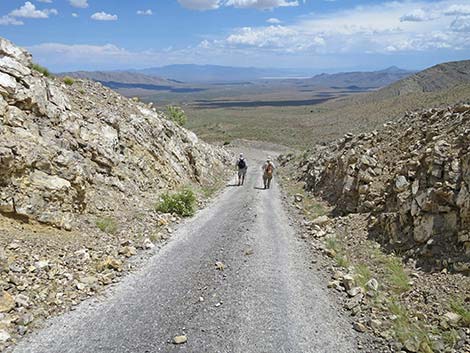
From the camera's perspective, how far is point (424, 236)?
1212 cm

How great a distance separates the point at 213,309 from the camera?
9.37m

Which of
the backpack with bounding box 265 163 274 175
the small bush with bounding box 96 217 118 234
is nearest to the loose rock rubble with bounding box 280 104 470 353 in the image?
the backpack with bounding box 265 163 274 175

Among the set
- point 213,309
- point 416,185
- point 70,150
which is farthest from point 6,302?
point 416,185

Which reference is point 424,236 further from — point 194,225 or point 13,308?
point 13,308

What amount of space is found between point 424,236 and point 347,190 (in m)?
6.79

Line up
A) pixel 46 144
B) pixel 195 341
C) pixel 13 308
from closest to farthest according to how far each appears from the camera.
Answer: pixel 195 341 < pixel 13 308 < pixel 46 144

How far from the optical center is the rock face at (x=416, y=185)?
1155cm

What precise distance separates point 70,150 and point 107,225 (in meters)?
4.17

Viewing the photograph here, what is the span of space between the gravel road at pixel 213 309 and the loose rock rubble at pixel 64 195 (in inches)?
31.5

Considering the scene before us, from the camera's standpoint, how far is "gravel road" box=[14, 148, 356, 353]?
8086 mm

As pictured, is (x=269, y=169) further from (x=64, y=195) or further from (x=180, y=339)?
(x=180, y=339)

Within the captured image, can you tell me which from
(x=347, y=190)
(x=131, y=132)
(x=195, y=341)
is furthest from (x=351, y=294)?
(x=131, y=132)

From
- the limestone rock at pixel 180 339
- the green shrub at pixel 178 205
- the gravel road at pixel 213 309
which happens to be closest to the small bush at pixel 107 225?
the gravel road at pixel 213 309

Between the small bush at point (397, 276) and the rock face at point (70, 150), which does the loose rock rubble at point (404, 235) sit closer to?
the small bush at point (397, 276)
